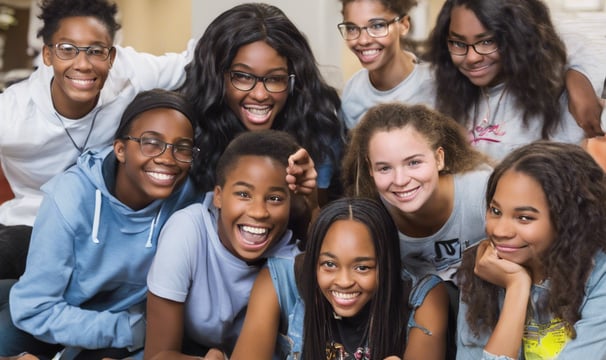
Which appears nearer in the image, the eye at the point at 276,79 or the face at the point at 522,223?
the face at the point at 522,223

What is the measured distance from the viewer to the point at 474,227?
84.3 inches

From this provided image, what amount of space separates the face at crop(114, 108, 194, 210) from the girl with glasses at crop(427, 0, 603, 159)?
814mm

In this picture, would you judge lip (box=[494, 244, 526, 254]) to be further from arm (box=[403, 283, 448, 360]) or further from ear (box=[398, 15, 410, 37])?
ear (box=[398, 15, 410, 37])

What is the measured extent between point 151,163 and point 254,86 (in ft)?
1.30

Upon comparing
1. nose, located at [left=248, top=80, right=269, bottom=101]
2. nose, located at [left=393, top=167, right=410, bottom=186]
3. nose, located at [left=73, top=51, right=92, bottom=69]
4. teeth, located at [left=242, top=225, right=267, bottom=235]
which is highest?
nose, located at [left=73, top=51, right=92, bottom=69]

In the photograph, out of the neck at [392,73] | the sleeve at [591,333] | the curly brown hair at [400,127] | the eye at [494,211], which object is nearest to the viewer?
the sleeve at [591,333]

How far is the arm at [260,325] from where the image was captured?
2.00 m

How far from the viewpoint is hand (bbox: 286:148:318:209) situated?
2049mm

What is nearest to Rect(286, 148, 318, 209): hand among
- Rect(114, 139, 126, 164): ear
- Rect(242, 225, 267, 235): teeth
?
Rect(242, 225, 267, 235): teeth

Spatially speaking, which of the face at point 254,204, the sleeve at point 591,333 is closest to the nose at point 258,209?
the face at point 254,204

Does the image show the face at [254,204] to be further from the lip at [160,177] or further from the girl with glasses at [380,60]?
the girl with glasses at [380,60]

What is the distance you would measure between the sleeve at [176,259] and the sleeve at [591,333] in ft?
3.00

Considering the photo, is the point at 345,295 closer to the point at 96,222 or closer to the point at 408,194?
the point at 408,194

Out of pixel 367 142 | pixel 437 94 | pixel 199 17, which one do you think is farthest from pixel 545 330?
pixel 199 17
